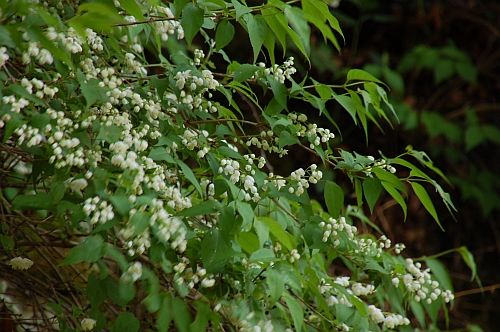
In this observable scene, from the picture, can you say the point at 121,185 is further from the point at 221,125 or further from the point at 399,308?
the point at 399,308

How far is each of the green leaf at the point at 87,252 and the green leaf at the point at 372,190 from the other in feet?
1.48

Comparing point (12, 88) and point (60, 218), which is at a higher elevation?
point (12, 88)

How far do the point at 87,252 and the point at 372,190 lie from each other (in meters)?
0.49

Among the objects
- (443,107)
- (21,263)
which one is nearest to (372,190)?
(21,263)

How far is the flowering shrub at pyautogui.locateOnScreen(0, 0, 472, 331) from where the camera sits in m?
1.13

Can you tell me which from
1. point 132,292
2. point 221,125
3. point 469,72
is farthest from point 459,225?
point 132,292

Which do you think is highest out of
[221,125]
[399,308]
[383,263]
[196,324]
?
[221,125]

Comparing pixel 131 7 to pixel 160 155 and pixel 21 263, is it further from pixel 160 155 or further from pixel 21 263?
pixel 21 263

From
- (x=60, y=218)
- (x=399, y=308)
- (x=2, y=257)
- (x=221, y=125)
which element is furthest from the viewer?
(x=399, y=308)

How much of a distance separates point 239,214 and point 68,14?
49 cm

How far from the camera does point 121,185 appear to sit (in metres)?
1.13

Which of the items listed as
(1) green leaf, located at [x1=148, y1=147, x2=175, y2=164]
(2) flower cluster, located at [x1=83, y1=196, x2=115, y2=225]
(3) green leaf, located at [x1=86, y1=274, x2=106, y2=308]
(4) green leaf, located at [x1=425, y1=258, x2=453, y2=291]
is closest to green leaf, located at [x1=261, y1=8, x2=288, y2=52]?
(1) green leaf, located at [x1=148, y1=147, x2=175, y2=164]

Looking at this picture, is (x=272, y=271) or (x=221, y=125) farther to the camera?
(x=221, y=125)

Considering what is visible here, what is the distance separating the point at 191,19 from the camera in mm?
1202
